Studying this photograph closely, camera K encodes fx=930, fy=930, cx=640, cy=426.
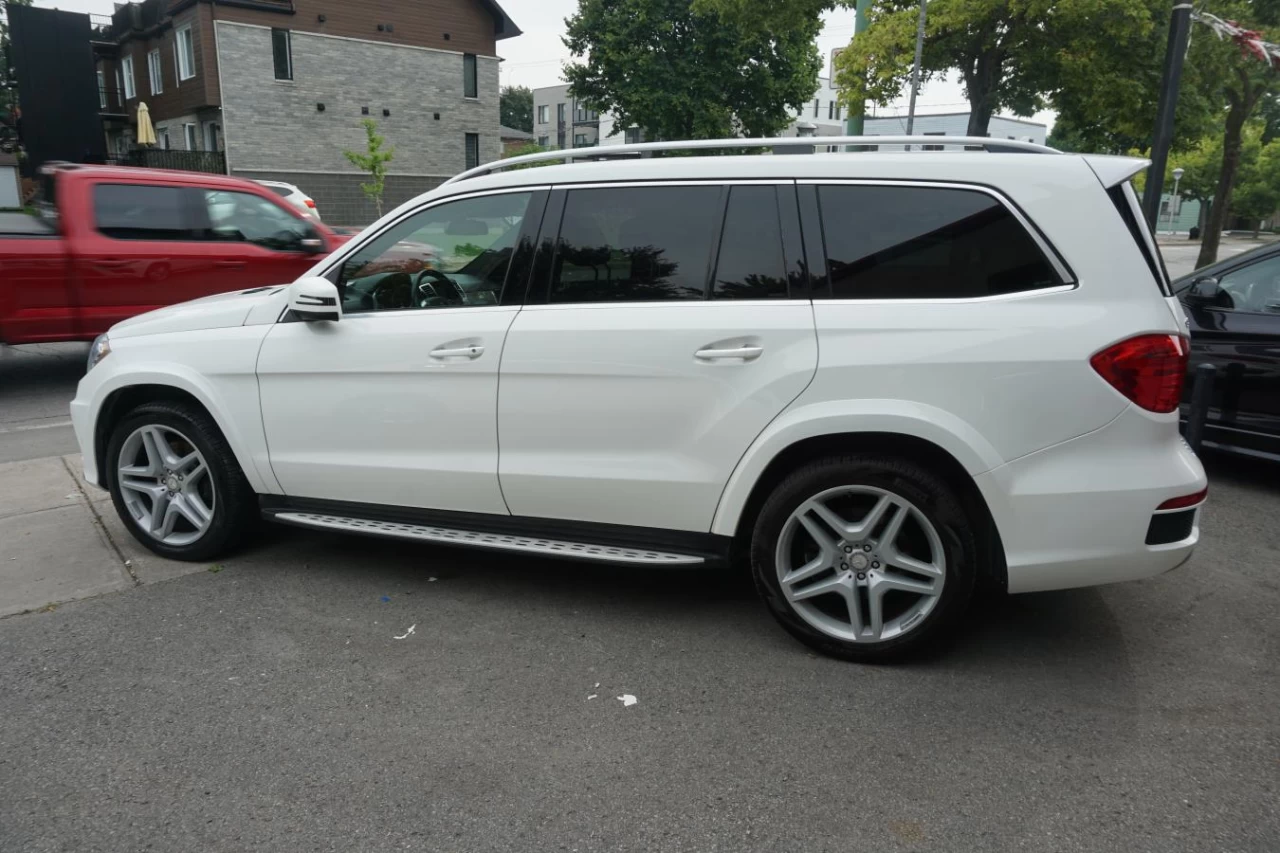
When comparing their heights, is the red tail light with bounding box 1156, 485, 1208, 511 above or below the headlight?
below

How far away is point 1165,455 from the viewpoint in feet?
10.0

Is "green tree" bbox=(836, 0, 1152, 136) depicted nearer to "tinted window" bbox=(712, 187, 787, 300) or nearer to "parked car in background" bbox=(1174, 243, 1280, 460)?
"parked car in background" bbox=(1174, 243, 1280, 460)

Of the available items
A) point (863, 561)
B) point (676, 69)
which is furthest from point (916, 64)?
point (676, 69)

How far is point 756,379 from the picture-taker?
3285mm

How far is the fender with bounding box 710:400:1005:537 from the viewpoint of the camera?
3096mm

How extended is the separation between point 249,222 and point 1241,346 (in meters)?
8.27

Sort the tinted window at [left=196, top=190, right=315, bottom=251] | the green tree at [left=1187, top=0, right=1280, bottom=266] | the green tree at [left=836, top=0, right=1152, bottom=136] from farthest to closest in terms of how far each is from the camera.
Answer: the green tree at [left=836, top=0, right=1152, bottom=136] < the green tree at [left=1187, top=0, right=1280, bottom=266] < the tinted window at [left=196, top=190, right=315, bottom=251]

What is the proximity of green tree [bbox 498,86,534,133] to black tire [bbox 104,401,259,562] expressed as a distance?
106 metres

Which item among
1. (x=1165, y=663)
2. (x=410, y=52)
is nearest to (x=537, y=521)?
(x=1165, y=663)

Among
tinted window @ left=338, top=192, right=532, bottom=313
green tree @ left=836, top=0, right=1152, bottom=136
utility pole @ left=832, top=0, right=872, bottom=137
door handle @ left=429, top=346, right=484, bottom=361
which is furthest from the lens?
utility pole @ left=832, top=0, right=872, bottom=137

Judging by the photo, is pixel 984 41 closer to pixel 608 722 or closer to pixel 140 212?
pixel 140 212

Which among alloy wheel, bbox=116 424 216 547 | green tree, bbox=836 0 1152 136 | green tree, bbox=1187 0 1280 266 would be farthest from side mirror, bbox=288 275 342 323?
green tree, bbox=836 0 1152 136

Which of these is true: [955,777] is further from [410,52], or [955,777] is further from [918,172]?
[410,52]

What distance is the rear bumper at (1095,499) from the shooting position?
3027 millimetres
